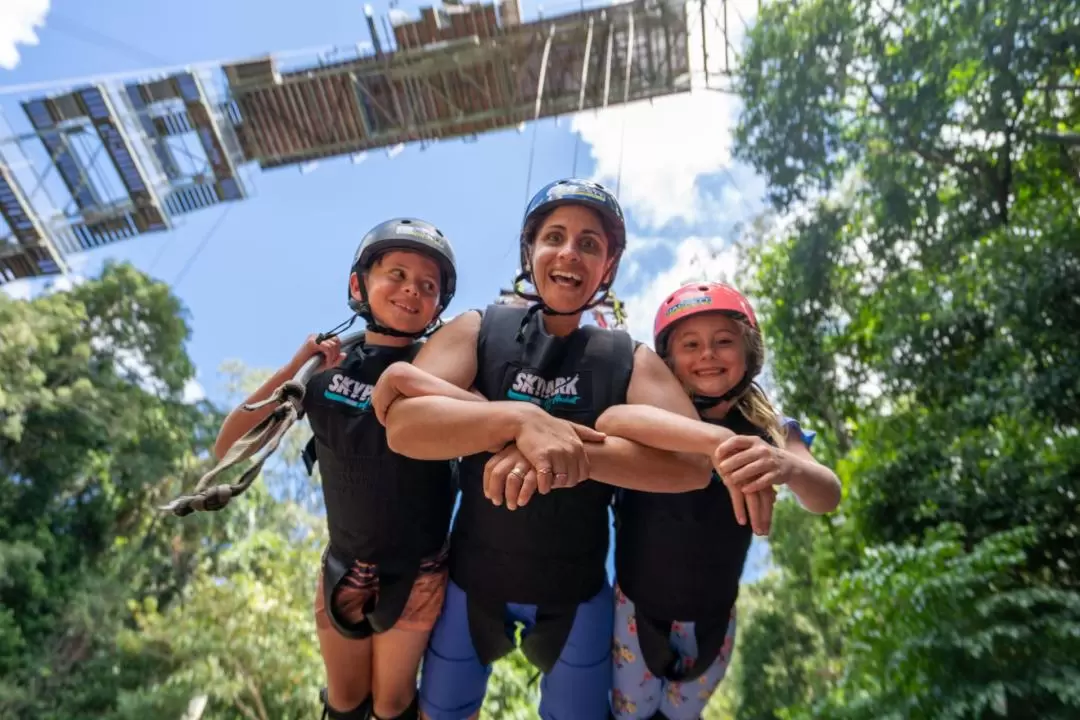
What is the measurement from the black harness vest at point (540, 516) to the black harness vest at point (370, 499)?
0.17 m

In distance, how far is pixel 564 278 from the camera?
2342 mm

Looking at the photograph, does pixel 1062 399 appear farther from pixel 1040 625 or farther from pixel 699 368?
pixel 699 368

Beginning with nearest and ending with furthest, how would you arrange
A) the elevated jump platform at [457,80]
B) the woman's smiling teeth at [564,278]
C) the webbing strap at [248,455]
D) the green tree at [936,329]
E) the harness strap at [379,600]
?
the webbing strap at [248,455], the woman's smiling teeth at [564,278], the harness strap at [379,600], the green tree at [936,329], the elevated jump platform at [457,80]

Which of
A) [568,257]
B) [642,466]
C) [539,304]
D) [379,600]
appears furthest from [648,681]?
[568,257]

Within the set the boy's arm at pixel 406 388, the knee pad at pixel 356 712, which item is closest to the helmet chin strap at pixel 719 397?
the boy's arm at pixel 406 388

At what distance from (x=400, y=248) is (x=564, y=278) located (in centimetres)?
83

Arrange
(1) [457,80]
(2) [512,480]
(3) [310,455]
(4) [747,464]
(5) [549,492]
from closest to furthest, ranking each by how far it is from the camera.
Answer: (2) [512,480] → (4) [747,464] → (5) [549,492] → (3) [310,455] → (1) [457,80]

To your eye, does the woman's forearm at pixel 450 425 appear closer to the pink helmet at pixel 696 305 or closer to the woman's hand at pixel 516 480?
the woman's hand at pixel 516 480

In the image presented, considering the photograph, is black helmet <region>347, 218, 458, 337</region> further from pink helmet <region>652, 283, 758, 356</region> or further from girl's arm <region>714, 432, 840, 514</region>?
girl's arm <region>714, 432, 840, 514</region>

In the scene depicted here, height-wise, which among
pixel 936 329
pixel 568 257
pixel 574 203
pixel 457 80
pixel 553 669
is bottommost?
pixel 936 329

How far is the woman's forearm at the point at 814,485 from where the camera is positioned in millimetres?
1852

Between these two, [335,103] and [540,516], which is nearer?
[540,516]

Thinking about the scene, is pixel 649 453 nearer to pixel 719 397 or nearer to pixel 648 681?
pixel 719 397

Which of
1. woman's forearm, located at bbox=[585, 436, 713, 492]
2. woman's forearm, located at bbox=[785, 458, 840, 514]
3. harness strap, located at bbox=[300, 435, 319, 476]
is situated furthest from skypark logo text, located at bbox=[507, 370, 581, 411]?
harness strap, located at bbox=[300, 435, 319, 476]
